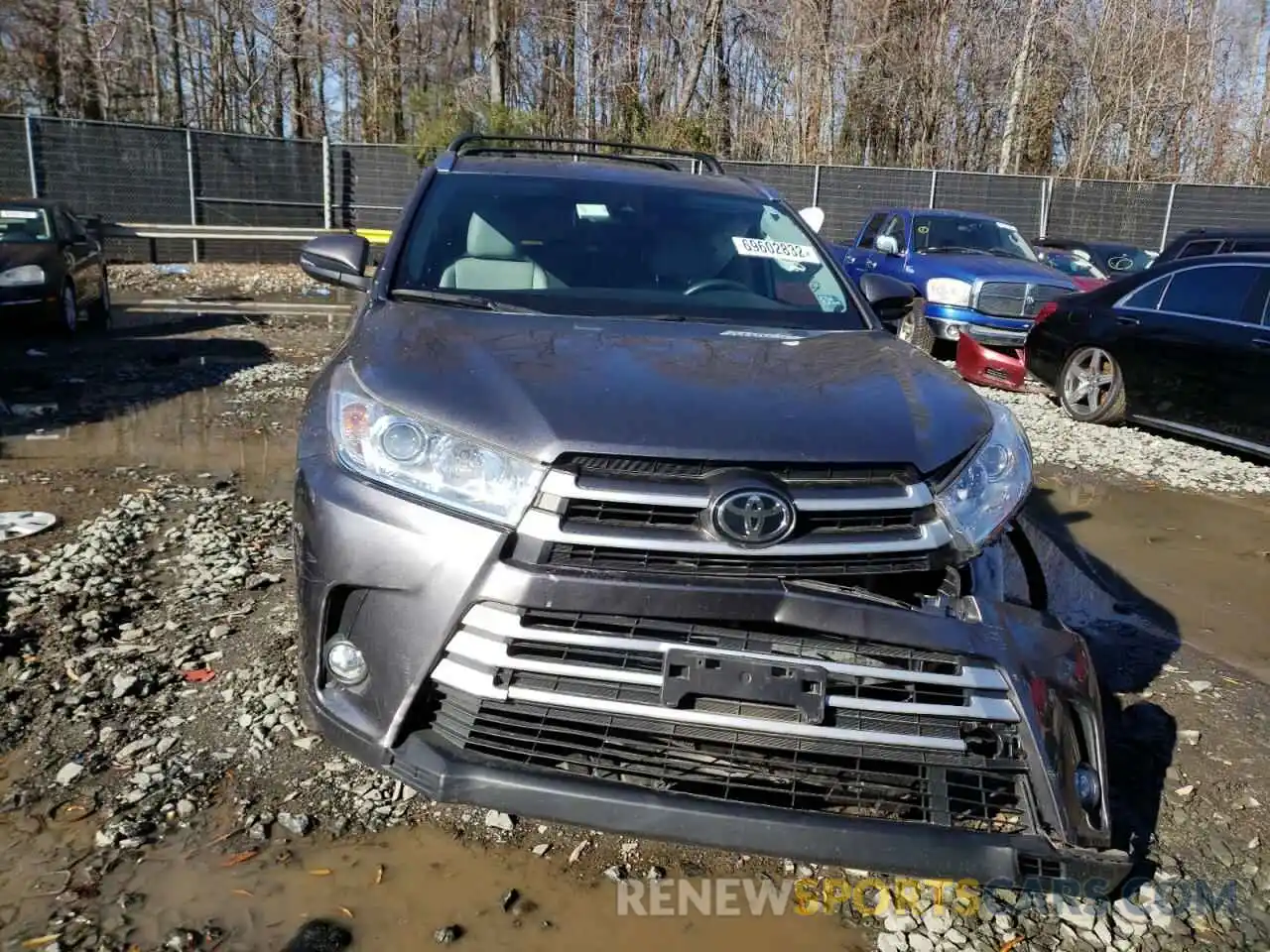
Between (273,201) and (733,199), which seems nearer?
(733,199)

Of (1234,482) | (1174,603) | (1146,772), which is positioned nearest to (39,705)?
(1146,772)

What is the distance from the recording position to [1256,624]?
4492 mm

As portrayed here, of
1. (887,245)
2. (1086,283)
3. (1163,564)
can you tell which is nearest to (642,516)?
(1163,564)

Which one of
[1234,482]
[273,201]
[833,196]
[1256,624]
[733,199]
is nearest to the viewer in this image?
[733,199]

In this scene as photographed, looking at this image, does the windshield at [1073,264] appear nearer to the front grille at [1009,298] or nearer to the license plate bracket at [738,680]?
the front grille at [1009,298]

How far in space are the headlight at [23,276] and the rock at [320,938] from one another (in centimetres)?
959

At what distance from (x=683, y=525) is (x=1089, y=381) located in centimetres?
727

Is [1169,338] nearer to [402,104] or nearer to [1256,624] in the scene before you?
[1256,624]

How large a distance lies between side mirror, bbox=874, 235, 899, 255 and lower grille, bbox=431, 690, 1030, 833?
10.7 m

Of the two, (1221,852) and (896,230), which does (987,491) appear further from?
(896,230)

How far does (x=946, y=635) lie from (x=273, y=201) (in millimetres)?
21196

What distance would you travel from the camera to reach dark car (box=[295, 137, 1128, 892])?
219 centimetres

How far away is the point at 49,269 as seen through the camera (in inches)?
401

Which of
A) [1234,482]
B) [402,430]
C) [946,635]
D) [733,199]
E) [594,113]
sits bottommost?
[1234,482]
